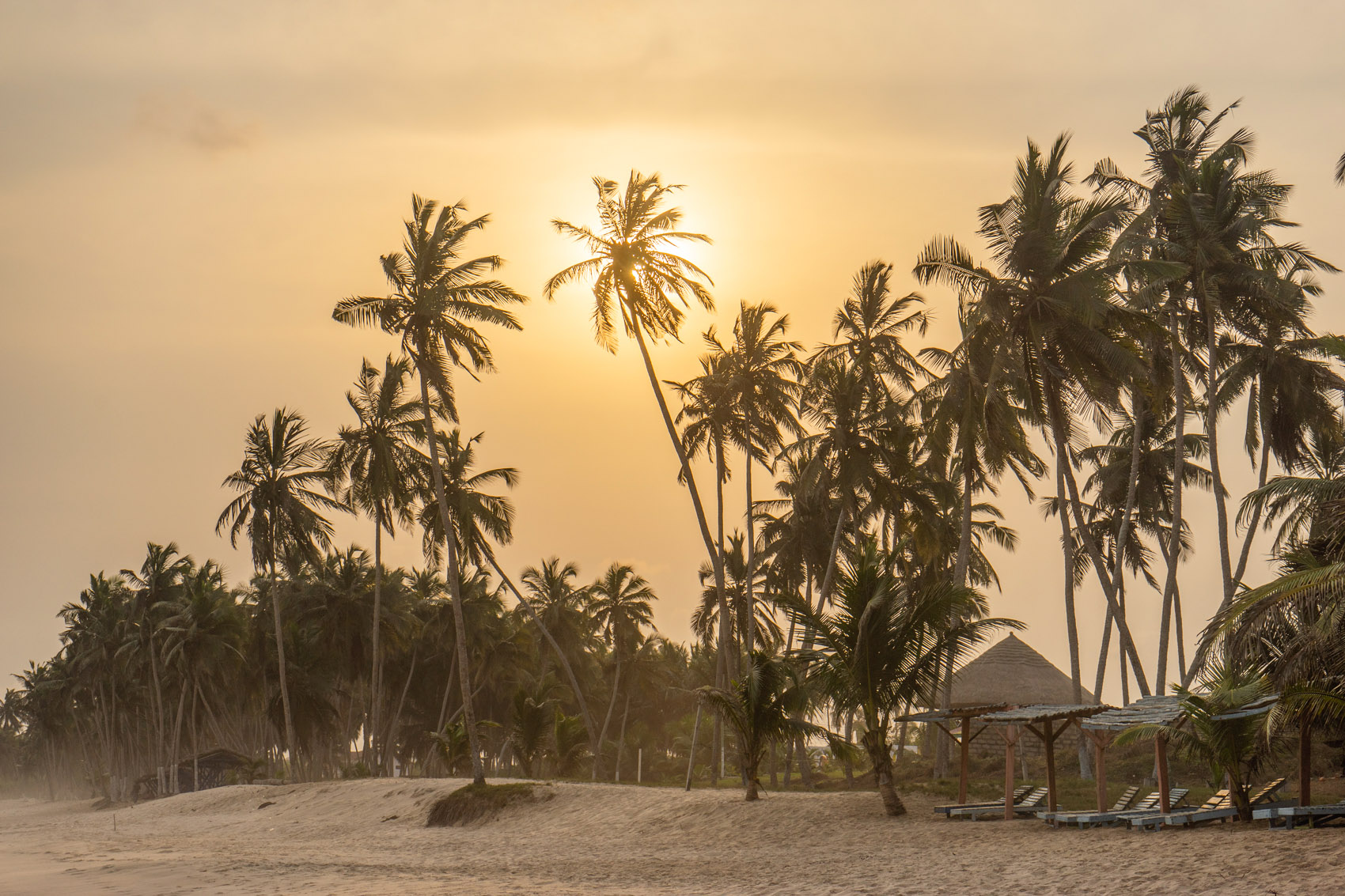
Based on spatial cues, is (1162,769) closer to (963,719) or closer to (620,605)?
(963,719)

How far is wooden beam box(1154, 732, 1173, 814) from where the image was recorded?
15.0m

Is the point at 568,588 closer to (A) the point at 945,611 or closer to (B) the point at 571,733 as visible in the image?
(B) the point at 571,733

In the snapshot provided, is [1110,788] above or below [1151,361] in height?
below

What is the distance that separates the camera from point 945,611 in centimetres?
1891

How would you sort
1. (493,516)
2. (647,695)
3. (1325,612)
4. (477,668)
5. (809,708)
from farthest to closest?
1. (647,695)
2. (477,668)
3. (493,516)
4. (809,708)
5. (1325,612)

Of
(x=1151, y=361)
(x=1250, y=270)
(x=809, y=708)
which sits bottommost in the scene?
(x=809, y=708)

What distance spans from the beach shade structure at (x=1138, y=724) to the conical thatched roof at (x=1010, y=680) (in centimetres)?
1915

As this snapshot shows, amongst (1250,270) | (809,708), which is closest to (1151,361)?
(1250,270)

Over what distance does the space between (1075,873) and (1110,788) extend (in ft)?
35.1

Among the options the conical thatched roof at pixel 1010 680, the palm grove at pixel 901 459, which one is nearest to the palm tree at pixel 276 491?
the palm grove at pixel 901 459

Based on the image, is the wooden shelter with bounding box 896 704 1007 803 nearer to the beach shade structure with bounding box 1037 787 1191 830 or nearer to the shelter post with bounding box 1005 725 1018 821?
the shelter post with bounding box 1005 725 1018 821

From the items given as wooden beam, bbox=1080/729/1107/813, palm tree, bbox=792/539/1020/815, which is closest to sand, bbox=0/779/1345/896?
wooden beam, bbox=1080/729/1107/813

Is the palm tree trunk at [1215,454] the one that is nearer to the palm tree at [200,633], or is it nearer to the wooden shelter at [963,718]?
the wooden shelter at [963,718]

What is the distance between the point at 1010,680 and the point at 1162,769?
22274 millimetres
